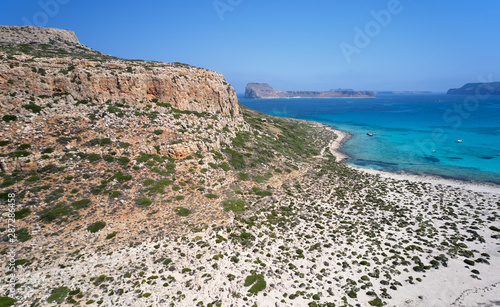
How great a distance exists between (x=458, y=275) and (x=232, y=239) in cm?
2359

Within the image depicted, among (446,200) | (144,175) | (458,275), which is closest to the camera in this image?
(458,275)

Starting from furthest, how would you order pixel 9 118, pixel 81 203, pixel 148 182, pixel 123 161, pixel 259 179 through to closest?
1. pixel 259 179
2. pixel 123 161
3. pixel 148 182
4. pixel 9 118
5. pixel 81 203

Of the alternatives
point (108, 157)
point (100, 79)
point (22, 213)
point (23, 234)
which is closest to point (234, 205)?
point (108, 157)

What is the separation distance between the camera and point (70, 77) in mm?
33750

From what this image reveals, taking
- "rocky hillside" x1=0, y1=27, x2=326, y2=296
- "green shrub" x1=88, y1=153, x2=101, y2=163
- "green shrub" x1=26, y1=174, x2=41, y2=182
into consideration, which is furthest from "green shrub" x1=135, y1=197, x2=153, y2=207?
"green shrub" x1=26, y1=174, x2=41, y2=182

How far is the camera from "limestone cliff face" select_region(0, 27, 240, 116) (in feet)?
101

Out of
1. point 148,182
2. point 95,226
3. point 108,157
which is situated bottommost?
point 95,226

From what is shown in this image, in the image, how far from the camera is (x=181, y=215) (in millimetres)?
26969

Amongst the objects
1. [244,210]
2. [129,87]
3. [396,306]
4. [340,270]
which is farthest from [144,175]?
[396,306]

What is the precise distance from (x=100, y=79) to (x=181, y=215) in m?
27.6

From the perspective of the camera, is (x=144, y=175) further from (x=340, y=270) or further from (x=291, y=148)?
(x=291, y=148)

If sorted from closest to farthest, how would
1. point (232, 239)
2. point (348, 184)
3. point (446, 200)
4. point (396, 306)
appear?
1. point (396, 306)
2. point (232, 239)
3. point (446, 200)
4. point (348, 184)

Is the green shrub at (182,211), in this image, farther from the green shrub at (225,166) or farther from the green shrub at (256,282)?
the green shrub at (225,166)

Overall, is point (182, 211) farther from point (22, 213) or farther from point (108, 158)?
point (22, 213)
